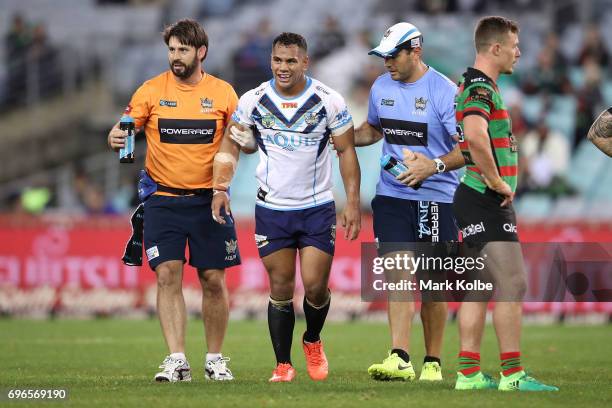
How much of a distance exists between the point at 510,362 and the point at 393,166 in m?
1.90

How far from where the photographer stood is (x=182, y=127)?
983cm

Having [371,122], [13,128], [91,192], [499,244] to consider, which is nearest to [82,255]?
[91,192]

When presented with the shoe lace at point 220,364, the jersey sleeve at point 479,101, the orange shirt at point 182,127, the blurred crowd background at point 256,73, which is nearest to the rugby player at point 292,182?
the orange shirt at point 182,127

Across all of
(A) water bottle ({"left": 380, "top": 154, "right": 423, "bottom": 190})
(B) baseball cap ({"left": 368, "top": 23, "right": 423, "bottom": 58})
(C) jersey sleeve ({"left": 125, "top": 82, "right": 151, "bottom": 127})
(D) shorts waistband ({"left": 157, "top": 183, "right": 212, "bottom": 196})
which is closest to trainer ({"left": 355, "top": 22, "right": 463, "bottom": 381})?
(B) baseball cap ({"left": 368, "top": 23, "right": 423, "bottom": 58})

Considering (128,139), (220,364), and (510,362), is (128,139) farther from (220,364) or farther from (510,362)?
(510,362)

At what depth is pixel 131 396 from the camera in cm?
818

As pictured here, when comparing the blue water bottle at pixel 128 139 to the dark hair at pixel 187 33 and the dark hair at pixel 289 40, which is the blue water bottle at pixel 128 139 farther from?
the dark hair at pixel 289 40

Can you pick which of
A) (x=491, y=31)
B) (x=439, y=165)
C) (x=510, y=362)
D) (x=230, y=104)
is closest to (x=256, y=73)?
(x=230, y=104)

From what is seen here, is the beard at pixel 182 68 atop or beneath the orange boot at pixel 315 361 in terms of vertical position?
atop

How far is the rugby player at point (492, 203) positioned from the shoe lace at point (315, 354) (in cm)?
151

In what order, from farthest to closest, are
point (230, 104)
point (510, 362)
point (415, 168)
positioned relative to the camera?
point (230, 104) → point (415, 168) → point (510, 362)

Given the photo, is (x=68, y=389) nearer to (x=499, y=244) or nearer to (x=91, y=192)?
(x=499, y=244)

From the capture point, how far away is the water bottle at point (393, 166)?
30.5 feet

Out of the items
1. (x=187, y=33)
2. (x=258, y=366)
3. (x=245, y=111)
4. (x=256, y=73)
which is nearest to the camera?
(x=245, y=111)
